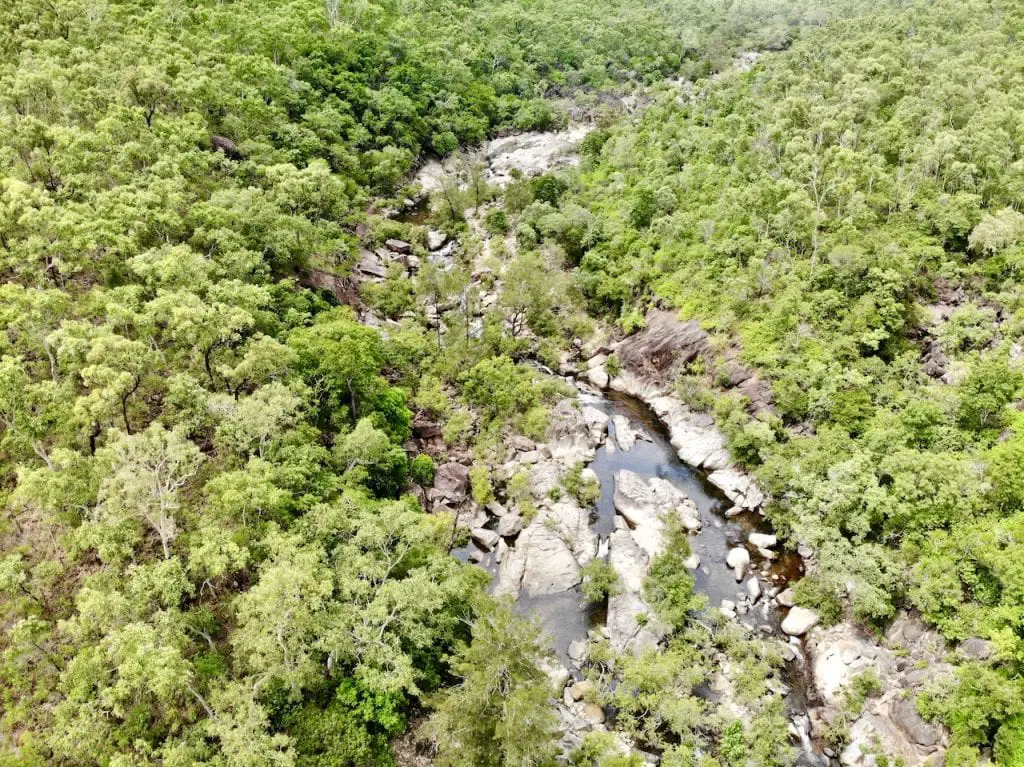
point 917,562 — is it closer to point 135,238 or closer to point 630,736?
point 630,736

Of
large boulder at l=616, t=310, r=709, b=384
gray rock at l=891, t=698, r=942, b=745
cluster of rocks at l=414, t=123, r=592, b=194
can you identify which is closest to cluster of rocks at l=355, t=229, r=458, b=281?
cluster of rocks at l=414, t=123, r=592, b=194

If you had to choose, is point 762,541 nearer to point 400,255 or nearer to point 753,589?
point 753,589

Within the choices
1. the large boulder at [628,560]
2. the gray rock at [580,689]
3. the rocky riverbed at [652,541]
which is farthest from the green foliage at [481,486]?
the gray rock at [580,689]

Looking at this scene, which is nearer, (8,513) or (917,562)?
(8,513)

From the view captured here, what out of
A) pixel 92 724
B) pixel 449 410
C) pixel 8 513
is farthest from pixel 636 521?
pixel 8 513

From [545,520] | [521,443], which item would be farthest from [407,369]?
[545,520]
